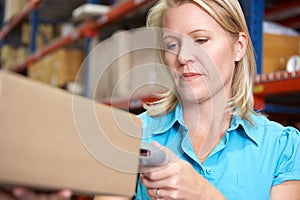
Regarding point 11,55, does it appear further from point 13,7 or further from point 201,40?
point 201,40

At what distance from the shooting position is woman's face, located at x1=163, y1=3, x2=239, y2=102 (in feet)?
3.35

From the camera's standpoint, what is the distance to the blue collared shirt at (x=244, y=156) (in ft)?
3.62

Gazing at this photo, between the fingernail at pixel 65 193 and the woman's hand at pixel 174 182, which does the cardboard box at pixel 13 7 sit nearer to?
the woman's hand at pixel 174 182

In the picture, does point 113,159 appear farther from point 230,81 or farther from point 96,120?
point 230,81

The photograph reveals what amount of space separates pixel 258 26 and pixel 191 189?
1277mm

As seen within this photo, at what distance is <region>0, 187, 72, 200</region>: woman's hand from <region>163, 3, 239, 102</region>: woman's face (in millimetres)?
437

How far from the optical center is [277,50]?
85.5 inches

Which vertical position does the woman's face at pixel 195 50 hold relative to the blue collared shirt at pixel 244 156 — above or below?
above

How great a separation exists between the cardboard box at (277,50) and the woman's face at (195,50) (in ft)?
3.53

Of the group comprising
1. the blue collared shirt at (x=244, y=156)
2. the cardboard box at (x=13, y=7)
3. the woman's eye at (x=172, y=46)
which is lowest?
the blue collared shirt at (x=244, y=156)

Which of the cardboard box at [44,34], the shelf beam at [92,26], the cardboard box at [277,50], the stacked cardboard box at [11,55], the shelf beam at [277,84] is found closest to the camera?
the shelf beam at [277,84]

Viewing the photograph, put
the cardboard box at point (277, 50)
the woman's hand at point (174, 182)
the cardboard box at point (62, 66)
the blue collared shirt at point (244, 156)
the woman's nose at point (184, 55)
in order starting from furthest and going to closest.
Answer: the cardboard box at point (62, 66) < the cardboard box at point (277, 50) < the blue collared shirt at point (244, 156) < the woman's nose at point (184, 55) < the woman's hand at point (174, 182)

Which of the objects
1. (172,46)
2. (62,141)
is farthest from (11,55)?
(62,141)

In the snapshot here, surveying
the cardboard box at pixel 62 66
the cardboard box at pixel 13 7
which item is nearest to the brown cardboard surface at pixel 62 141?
the cardboard box at pixel 62 66
